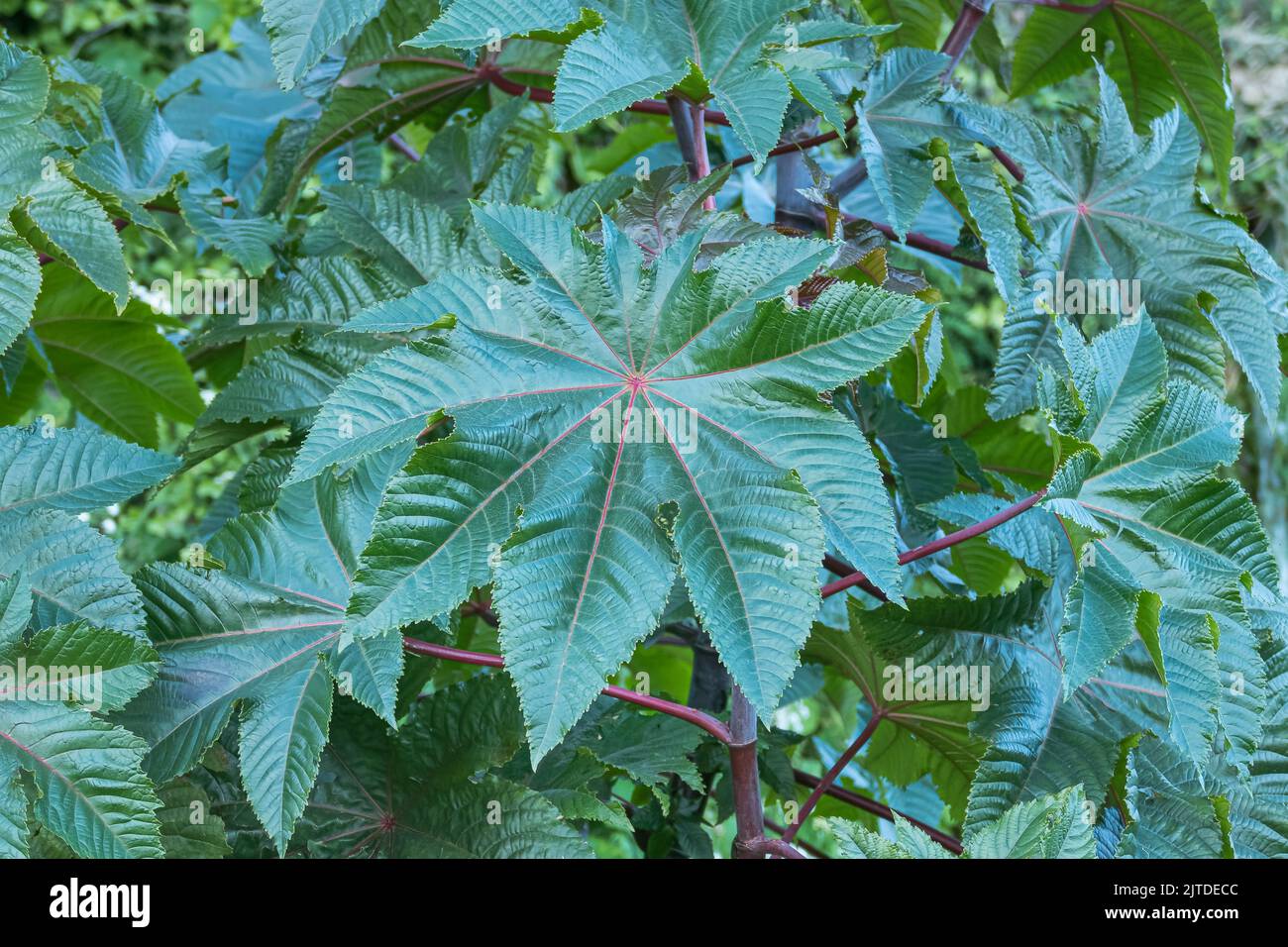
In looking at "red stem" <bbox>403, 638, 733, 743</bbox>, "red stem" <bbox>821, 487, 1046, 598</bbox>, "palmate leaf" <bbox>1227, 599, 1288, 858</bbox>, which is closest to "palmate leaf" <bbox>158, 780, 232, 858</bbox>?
"red stem" <bbox>403, 638, 733, 743</bbox>

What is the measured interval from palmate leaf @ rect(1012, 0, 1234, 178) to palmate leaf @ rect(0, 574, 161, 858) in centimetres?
91

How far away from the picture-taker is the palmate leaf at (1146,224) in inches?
32.2

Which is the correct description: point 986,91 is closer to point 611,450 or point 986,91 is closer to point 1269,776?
point 1269,776

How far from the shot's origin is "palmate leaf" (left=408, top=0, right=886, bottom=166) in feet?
1.97

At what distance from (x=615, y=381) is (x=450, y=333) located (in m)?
0.09

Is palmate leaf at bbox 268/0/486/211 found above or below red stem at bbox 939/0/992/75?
below

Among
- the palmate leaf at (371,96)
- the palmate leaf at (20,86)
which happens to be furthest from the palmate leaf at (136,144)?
the palmate leaf at (20,86)

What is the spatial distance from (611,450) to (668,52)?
250 millimetres

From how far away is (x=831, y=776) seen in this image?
777 millimetres

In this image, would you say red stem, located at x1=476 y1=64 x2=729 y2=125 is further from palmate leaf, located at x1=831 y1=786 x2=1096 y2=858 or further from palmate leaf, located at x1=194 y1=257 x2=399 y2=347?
palmate leaf, located at x1=831 y1=786 x2=1096 y2=858

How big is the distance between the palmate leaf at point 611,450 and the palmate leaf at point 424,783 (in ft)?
0.60

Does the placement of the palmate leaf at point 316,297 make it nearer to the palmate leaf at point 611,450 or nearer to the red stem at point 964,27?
the palmate leaf at point 611,450

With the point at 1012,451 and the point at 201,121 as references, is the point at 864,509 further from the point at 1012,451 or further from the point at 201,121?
the point at 201,121
